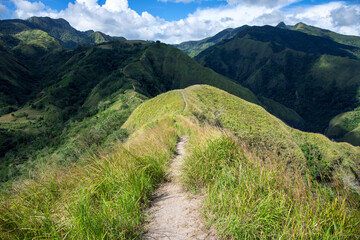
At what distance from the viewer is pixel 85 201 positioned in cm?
336

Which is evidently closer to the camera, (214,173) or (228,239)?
(228,239)

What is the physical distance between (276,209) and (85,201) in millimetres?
3147

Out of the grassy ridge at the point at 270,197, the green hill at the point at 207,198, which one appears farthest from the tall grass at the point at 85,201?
the grassy ridge at the point at 270,197

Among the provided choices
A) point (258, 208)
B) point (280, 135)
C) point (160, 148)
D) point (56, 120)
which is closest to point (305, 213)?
point (258, 208)

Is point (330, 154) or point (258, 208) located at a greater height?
point (258, 208)

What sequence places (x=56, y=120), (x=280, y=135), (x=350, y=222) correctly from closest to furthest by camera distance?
(x=350, y=222) → (x=280, y=135) → (x=56, y=120)

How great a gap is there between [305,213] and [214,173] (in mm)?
1975

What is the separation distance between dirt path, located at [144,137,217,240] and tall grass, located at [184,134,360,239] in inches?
9.4

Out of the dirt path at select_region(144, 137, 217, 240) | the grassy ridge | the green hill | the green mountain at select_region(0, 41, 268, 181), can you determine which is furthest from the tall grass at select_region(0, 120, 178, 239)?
the green mountain at select_region(0, 41, 268, 181)

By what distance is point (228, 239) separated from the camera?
117 inches

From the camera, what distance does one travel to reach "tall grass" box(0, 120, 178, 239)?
2791mm

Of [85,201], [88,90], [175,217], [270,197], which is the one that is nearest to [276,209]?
[270,197]

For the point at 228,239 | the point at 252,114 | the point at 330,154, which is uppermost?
the point at 228,239

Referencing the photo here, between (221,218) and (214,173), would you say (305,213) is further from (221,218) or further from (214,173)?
(214,173)
